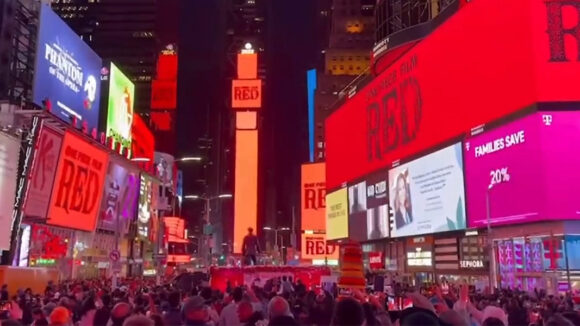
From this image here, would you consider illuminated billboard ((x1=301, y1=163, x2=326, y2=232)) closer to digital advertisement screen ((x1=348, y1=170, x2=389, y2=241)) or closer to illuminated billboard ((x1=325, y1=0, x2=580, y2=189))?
digital advertisement screen ((x1=348, y1=170, x2=389, y2=241))

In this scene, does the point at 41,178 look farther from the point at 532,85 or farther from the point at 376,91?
the point at 376,91

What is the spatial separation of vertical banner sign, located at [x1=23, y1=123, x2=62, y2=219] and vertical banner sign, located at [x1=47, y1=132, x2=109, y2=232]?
1.85ft

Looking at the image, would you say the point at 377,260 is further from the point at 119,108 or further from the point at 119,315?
the point at 119,315

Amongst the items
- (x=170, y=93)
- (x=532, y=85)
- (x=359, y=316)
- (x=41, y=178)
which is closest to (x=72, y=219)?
(x=41, y=178)

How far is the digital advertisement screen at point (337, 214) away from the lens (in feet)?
188

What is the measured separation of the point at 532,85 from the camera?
2711cm

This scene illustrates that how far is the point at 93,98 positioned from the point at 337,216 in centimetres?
2781

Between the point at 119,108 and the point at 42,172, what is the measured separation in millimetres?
24244

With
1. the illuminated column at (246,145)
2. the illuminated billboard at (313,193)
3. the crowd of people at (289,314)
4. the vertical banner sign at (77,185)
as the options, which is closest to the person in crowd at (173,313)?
the crowd of people at (289,314)

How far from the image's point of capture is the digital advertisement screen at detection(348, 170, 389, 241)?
46.7 metres

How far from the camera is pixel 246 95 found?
67188mm

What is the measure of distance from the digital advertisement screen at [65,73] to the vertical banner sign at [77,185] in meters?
3.12

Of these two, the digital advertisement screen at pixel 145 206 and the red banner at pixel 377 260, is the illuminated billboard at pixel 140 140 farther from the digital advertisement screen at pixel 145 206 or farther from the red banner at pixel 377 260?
the red banner at pixel 377 260

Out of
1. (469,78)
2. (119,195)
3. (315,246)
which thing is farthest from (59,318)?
(315,246)
